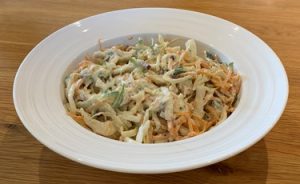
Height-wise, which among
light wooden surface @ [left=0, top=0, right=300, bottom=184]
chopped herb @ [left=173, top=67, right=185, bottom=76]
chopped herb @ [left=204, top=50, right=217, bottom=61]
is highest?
chopped herb @ [left=173, top=67, right=185, bottom=76]

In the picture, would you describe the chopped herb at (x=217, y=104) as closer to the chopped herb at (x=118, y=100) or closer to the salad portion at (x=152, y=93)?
the salad portion at (x=152, y=93)

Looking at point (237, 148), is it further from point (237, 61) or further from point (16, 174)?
point (16, 174)

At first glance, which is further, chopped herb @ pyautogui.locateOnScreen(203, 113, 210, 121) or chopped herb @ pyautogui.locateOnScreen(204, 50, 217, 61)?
chopped herb @ pyautogui.locateOnScreen(204, 50, 217, 61)

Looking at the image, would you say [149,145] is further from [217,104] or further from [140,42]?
[140,42]

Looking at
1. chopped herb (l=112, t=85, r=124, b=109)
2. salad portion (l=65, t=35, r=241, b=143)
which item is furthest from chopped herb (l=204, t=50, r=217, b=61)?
chopped herb (l=112, t=85, r=124, b=109)

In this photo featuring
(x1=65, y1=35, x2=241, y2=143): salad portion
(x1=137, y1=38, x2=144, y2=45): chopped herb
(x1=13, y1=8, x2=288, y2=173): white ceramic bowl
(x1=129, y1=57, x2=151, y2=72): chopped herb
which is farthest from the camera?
(x1=137, y1=38, x2=144, y2=45): chopped herb

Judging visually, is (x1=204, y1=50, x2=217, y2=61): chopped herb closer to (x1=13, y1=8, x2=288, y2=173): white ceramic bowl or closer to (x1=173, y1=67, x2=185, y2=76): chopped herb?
(x1=13, y1=8, x2=288, y2=173): white ceramic bowl

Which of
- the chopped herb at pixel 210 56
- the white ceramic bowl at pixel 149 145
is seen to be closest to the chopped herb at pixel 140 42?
the white ceramic bowl at pixel 149 145

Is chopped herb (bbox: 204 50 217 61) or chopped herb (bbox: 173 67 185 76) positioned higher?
chopped herb (bbox: 173 67 185 76)
